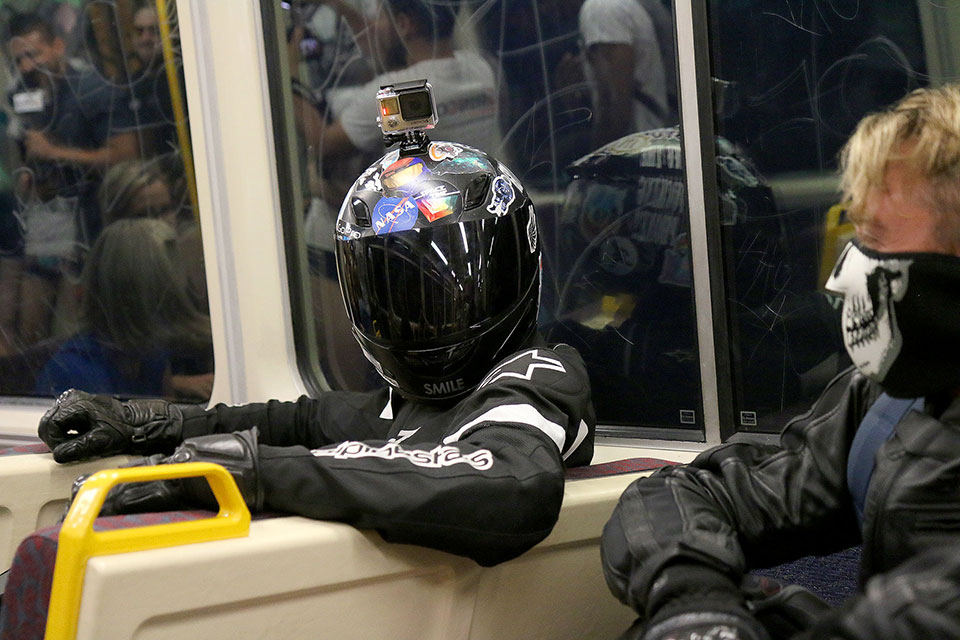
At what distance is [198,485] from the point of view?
129cm

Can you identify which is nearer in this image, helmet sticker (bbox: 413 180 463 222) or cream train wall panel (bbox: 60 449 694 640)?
cream train wall panel (bbox: 60 449 694 640)

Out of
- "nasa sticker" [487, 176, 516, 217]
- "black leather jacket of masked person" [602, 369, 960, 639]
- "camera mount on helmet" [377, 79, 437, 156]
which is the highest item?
"camera mount on helmet" [377, 79, 437, 156]

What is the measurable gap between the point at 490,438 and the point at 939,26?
1089mm

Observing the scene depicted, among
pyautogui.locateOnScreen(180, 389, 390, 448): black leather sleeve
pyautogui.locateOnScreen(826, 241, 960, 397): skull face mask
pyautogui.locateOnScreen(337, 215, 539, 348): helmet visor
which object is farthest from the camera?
pyautogui.locateOnScreen(180, 389, 390, 448): black leather sleeve

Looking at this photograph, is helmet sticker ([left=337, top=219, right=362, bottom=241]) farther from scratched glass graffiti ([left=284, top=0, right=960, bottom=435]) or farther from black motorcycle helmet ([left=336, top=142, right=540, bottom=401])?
scratched glass graffiti ([left=284, top=0, right=960, bottom=435])

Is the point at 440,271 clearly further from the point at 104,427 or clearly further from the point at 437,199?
the point at 104,427

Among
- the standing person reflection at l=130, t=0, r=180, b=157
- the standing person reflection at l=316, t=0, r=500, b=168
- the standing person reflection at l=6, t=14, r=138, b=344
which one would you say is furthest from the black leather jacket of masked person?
the standing person reflection at l=6, t=14, r=138, b=344

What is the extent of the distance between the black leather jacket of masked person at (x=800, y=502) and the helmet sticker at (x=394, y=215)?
0.64 m

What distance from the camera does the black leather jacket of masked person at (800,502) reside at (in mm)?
995

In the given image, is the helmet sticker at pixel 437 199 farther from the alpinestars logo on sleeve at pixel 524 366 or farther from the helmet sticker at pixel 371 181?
the alpinestars logo on sleeve at pixel 524 366

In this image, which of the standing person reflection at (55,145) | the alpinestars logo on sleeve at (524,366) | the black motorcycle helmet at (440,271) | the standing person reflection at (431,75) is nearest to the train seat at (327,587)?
the alpinestars logo on sleeve at (524,366)

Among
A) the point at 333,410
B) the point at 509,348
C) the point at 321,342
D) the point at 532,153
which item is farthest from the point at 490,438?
the point at 321,342

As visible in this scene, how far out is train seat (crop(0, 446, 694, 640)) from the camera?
1.13 metres

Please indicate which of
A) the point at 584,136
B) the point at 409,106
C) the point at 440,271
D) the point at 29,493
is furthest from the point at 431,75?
the point at 29,493
